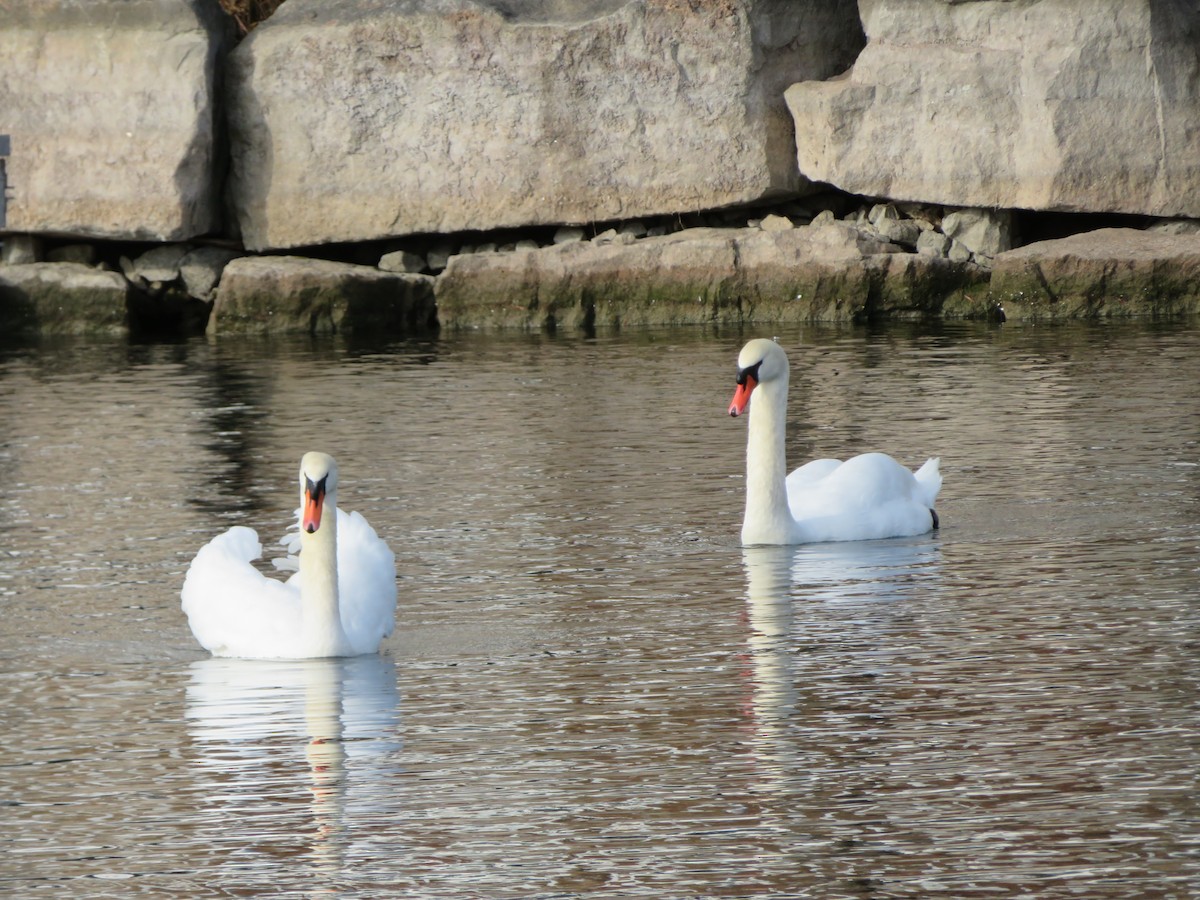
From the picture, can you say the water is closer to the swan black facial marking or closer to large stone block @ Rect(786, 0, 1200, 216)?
the swan black facial marking

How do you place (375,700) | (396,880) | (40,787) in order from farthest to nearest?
(375,700) < (40,787) < (396,880)

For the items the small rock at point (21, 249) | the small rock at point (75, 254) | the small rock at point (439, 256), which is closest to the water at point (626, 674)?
the small rock at point (439, 256)

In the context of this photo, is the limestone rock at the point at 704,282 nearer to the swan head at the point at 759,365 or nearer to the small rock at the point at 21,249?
the small rock at the point at 21,249

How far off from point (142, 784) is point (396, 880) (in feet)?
3.47

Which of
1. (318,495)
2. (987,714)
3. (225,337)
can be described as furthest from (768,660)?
(225,337)

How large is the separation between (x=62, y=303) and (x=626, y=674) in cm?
1315

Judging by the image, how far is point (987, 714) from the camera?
6.18m

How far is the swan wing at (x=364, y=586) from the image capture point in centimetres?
724

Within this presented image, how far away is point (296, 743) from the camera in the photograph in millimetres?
6164

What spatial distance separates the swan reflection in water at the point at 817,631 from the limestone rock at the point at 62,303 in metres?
11.1

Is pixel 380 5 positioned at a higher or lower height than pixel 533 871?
higher

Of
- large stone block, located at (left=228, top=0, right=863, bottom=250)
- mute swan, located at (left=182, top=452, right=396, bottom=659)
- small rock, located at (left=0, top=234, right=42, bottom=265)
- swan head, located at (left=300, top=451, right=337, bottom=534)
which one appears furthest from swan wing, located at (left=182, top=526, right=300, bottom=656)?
small rock, located at (left=0, top=234, right=42, bottom=265)

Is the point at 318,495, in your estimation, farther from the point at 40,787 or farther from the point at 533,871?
the point at 533,871

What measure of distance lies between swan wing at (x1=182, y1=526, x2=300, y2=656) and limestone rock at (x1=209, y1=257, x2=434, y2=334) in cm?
1117
